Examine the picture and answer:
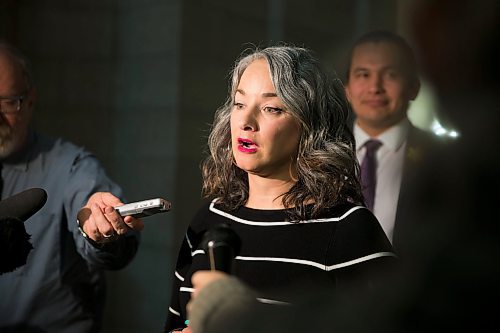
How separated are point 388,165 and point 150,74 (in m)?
1.76

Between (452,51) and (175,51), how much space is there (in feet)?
9.84

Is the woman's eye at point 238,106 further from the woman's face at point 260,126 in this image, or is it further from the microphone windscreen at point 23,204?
the microphone windscreen at point 23,204

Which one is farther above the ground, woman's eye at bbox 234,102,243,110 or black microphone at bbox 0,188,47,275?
woman's eye at bbox 234,102,243,110

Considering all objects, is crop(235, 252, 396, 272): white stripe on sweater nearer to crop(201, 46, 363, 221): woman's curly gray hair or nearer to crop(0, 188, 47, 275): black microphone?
crop(201, 46, 363, 221): woman's curly gray hair

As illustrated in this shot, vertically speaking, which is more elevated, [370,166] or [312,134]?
[312,134]

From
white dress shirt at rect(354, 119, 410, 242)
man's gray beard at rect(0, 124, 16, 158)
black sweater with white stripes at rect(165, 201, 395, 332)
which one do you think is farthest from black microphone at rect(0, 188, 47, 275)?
white dress shirt at rect(354, 119, 410, 242)

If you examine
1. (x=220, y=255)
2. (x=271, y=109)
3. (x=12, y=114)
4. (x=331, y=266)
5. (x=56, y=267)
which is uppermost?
(x=271, y=109)

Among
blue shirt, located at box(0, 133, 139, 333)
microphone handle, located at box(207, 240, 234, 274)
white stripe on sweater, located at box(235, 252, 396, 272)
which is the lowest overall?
blue shirt, located at box(0, 133, 139, 333)

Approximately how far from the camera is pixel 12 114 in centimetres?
272

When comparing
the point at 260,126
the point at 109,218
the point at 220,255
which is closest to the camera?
the point at 220,255

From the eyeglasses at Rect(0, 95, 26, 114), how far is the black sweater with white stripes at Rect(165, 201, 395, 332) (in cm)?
116

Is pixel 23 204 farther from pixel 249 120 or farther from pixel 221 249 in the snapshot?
pixel 221 249

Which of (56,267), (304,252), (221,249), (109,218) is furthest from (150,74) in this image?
(221,249)

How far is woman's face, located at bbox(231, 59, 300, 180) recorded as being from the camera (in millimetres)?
1862
